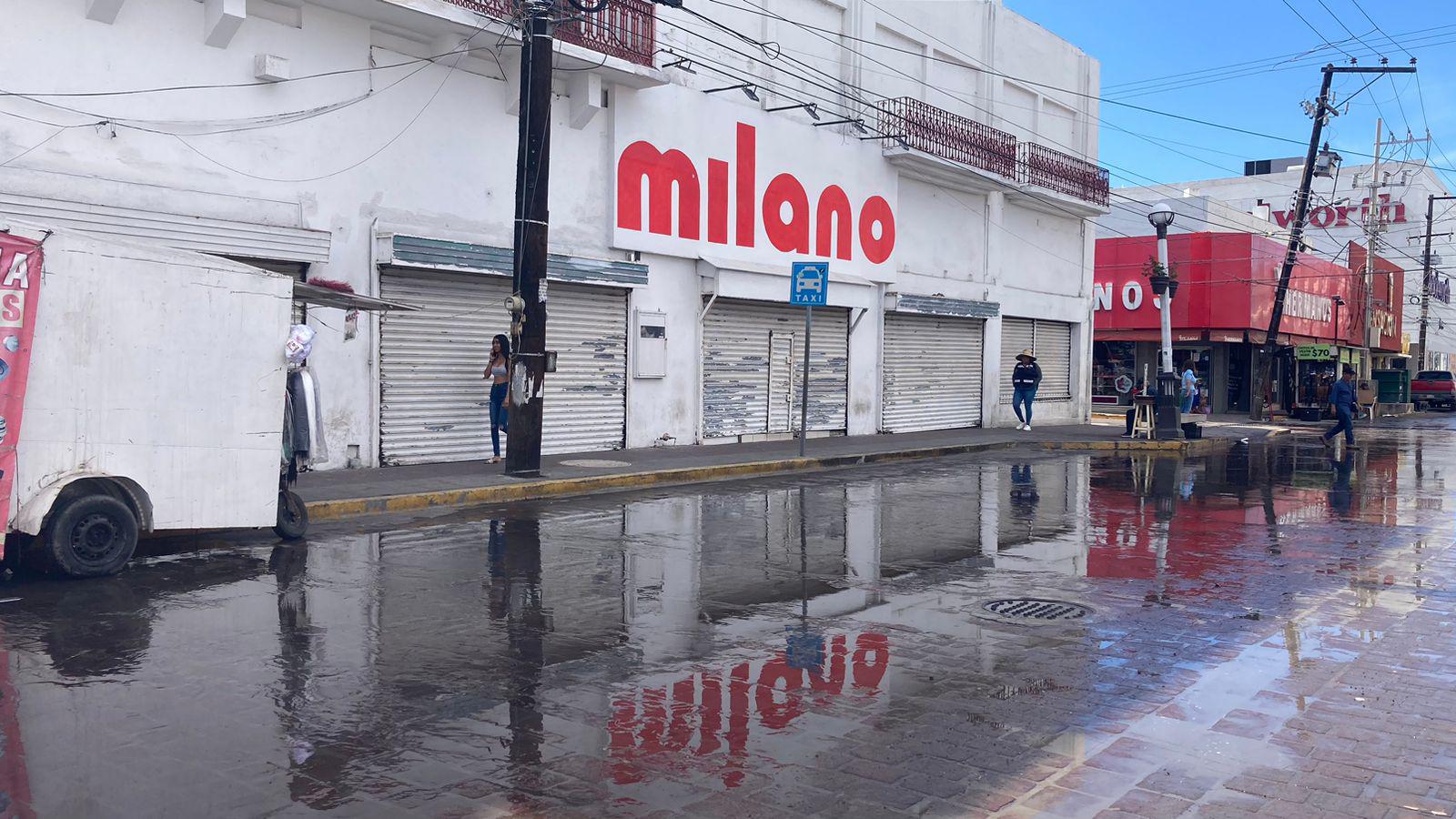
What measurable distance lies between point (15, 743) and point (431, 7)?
39.9 feet

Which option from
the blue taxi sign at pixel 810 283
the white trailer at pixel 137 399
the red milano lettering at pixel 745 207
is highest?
the red milano lettering at pixel 745 207

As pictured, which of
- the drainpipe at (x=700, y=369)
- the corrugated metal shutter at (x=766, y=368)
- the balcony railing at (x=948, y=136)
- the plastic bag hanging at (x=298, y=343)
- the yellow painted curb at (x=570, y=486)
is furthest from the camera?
the balcony railing at (x=948, y=136)

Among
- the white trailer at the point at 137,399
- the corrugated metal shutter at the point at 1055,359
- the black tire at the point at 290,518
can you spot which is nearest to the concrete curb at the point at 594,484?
the black tire at the point at 290,518

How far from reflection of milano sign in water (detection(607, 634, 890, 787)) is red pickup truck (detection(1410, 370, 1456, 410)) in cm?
6136

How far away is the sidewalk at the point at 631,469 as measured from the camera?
13.0 meters

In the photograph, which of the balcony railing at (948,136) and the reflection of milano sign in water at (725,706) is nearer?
the reflection of milano sign in water at (725,706)

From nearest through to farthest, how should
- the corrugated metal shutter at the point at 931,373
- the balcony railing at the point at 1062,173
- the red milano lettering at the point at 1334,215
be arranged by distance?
1. the corrugated metal shutter at the point at 931,373
2. the balcony railing at the point at 1062,173
3. the red milano lettering at the point at 1334,215

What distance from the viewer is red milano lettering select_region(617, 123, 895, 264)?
19.5 meters

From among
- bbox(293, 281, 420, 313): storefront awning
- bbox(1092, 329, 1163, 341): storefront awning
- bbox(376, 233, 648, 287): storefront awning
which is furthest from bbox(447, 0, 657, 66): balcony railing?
bbox(1092, 329, 1163, 341): storefront awning

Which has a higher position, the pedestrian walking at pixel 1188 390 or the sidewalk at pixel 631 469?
the pedestrian walking at pixel 1188 390

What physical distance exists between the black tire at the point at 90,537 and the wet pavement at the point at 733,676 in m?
0.19

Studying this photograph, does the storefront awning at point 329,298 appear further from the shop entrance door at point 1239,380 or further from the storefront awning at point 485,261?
the shop entrance door at point 1239,380

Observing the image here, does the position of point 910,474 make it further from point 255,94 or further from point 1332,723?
point 1332,723

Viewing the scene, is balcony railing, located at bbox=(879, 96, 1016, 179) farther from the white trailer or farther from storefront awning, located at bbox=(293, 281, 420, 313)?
the white trailer
